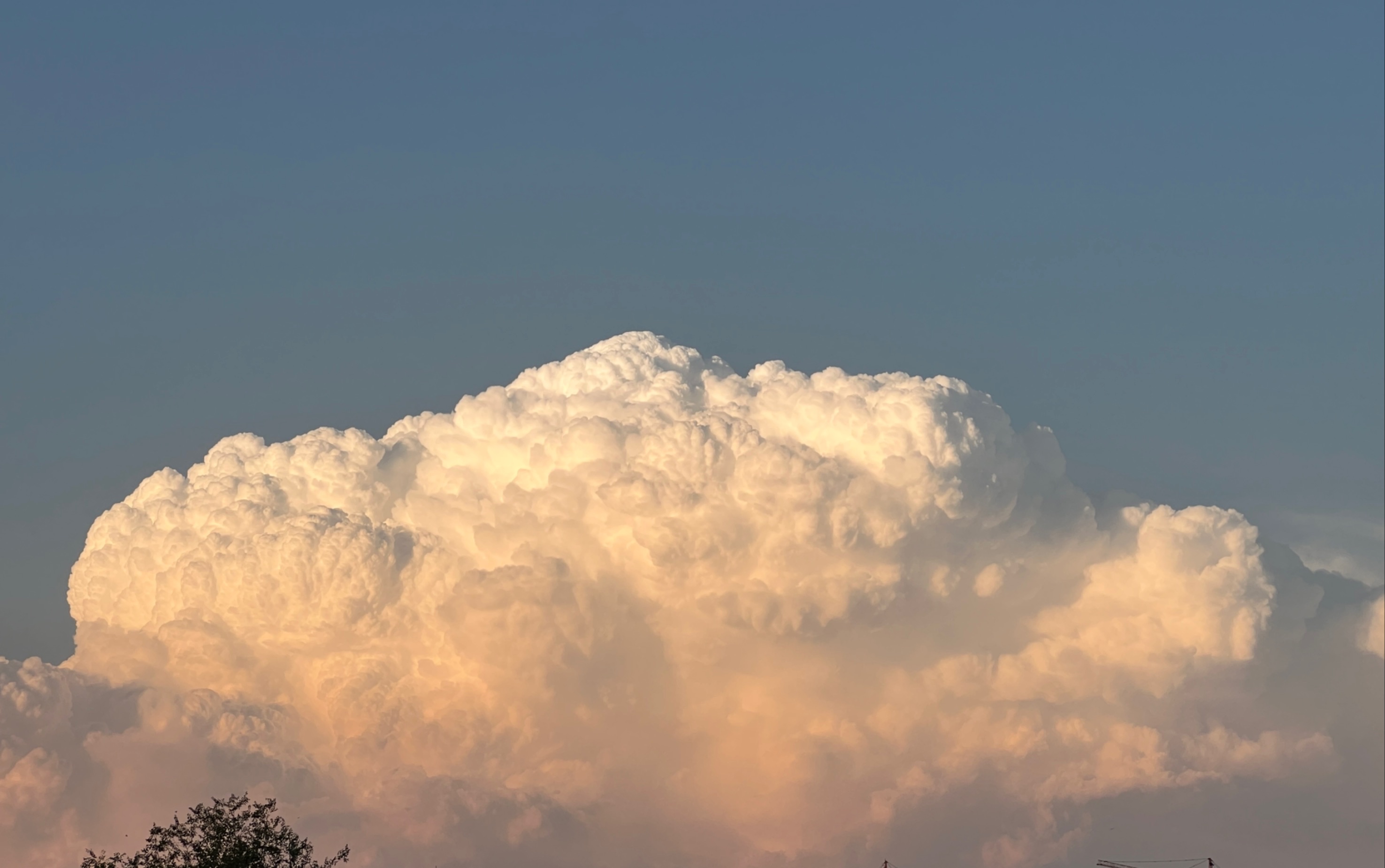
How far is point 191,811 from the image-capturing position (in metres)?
145

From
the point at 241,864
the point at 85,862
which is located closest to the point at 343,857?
the point at 241,864

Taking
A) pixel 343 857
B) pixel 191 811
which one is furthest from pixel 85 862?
pixel 343 857

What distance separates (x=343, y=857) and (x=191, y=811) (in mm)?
11638

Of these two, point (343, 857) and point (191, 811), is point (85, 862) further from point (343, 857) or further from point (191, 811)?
point (343, 857)

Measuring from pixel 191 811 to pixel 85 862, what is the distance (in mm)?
8385

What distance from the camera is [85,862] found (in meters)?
140

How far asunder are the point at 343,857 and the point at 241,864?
8689 millimetres

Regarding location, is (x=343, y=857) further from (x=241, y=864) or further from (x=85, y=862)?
(x=85, y=862)

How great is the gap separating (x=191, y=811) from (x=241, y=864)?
6.14 meters

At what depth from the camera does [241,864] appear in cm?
14162
